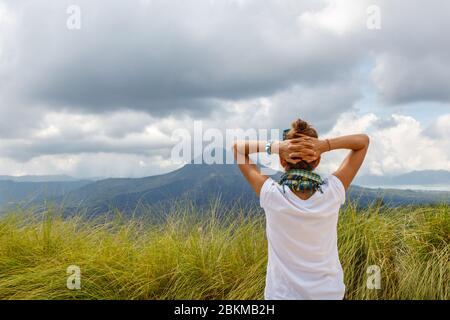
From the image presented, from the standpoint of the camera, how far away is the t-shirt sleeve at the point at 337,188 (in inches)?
99.6

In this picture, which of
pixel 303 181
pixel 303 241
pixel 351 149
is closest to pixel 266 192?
pixel 303 181

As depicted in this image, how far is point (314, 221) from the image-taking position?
8.09ft

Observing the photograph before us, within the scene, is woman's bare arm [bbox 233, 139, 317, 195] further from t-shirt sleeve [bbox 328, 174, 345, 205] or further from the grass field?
the grass field

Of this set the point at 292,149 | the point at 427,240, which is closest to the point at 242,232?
the point at 427,240

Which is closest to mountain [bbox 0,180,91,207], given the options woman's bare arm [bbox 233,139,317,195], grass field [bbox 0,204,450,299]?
grass field [bbox 0,204,450,299]

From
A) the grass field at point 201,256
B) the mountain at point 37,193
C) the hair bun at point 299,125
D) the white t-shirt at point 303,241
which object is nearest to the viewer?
the white t-shirt at point 303,241

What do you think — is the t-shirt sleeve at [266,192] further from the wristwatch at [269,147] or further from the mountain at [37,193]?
the mountain at [37,193]

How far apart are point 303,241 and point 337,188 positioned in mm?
358

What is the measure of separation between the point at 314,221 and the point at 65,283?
11.0 ft

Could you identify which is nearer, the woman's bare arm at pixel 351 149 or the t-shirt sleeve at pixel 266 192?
the t-shirt sleeve at pixel 266 192

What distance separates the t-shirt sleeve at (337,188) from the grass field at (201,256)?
7.61 ft

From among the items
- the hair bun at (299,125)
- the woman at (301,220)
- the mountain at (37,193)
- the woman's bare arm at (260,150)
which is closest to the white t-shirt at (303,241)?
the woman at (301,220)

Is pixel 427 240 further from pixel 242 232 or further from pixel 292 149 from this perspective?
pixel 292 149

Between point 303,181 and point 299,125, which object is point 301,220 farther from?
point 299,125
